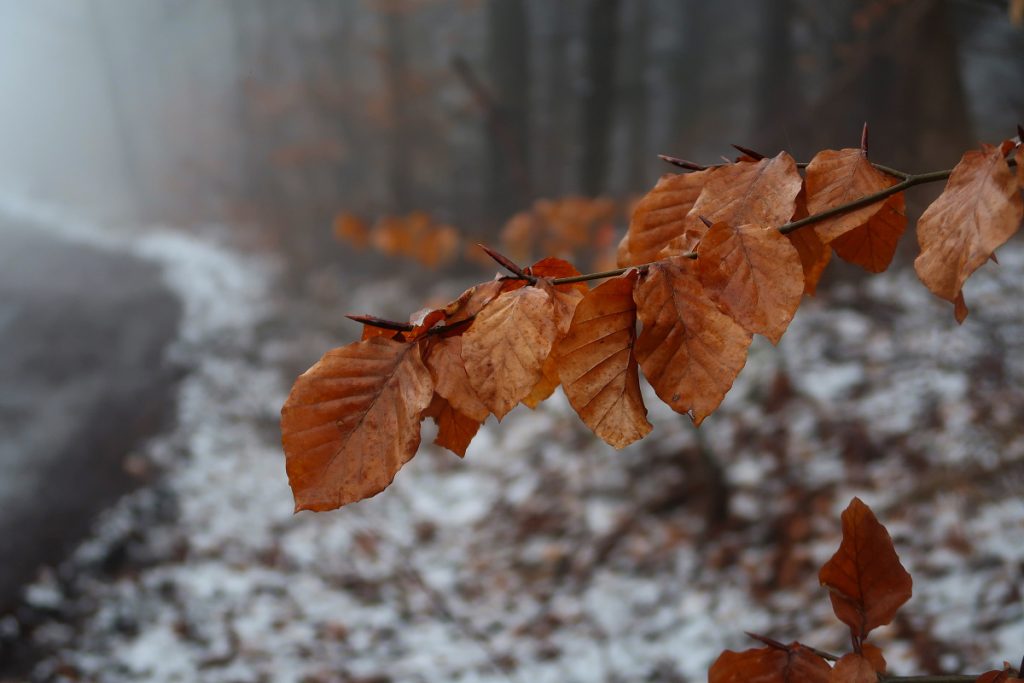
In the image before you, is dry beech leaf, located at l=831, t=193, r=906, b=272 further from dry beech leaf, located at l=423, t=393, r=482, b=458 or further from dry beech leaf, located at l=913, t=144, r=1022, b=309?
dry beech leaf, located at l=423, t=393, r=482, b=458

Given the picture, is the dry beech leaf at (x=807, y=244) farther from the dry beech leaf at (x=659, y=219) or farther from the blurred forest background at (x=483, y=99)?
the blurred forest background at (x=483, y=99)

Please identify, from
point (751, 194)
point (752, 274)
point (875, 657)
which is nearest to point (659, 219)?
point (751, 194)

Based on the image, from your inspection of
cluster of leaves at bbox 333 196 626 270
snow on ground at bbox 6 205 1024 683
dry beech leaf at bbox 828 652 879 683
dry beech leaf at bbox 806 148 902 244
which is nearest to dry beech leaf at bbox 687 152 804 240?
dry beech leaf at bbox 806 148 902 244

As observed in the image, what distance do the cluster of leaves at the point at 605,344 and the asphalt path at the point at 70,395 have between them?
13.4 feet

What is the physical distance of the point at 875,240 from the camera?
2.75ft

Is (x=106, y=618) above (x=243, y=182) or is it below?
below

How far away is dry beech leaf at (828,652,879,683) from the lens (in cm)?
73

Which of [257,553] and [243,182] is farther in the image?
[243,182]

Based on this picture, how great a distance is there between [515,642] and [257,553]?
1.82 m

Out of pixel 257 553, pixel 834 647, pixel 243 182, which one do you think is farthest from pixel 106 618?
pixel 243 182

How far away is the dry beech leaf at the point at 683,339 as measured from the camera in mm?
606

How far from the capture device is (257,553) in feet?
13.9

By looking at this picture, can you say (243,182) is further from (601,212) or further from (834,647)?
(834,647)

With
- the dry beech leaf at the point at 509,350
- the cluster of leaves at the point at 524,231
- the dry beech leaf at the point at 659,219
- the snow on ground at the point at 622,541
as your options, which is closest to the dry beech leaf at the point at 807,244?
the dry beech leaf at the point at 659,219
